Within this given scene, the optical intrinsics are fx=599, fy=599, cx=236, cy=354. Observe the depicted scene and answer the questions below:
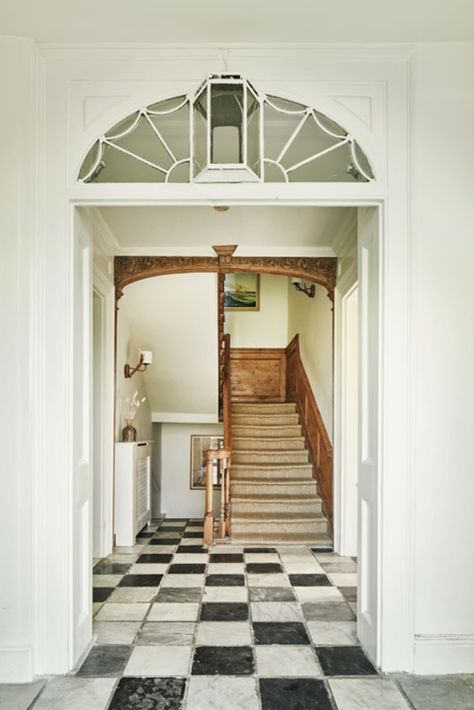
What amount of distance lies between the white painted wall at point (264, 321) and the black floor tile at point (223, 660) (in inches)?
265

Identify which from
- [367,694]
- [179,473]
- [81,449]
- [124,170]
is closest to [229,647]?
[367,694]

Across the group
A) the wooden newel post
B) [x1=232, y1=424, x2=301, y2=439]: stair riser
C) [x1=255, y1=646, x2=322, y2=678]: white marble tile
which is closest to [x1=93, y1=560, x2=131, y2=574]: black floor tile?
the wooden newel post

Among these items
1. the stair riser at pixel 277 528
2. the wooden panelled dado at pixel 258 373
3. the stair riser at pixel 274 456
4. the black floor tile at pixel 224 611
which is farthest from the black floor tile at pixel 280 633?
A: the wooden panelled dado at pixel 258 373

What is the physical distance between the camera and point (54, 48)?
8.90 ft

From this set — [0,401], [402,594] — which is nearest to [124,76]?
[0,401]

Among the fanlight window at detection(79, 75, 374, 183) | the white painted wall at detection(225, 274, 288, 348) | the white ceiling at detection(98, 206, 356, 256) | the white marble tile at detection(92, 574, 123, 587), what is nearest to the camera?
the fanlight window at detection(79, 75, 374, 183)

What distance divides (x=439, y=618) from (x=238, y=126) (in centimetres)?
241

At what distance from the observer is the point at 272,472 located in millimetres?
6594

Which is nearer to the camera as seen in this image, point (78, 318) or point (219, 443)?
point (78, 318)

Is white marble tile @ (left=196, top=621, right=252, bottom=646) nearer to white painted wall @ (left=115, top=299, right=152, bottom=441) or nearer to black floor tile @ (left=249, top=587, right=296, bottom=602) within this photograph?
black floor tile @ (left=249, top=587, right=296, bottom=602)

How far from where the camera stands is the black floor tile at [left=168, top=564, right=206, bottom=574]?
4539 mm

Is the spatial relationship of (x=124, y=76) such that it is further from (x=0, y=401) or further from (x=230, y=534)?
(x=230, y=534)

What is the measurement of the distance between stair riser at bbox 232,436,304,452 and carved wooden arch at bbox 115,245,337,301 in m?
2.36

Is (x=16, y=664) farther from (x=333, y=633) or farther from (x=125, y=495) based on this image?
(x=125, y=495)
